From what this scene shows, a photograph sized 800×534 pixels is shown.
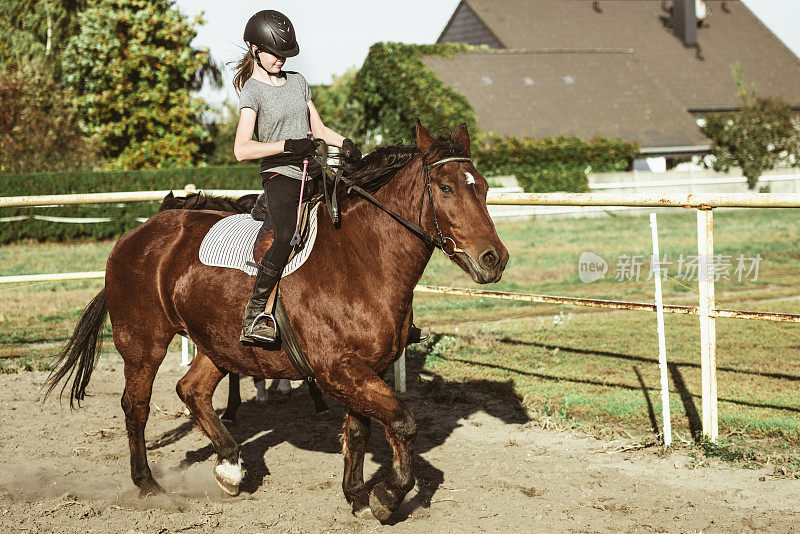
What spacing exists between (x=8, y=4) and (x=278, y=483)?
37.9 meters

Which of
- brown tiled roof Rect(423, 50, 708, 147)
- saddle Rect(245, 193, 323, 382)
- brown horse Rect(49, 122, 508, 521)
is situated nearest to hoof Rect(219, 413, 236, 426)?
brown horse Rect(49, 122, 508, 521)

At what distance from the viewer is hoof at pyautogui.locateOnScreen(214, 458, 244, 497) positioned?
4.81 meters

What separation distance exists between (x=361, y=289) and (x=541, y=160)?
25.7 m

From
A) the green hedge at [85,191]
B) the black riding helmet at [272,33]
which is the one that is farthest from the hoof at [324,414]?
the green hedge at [85,191]

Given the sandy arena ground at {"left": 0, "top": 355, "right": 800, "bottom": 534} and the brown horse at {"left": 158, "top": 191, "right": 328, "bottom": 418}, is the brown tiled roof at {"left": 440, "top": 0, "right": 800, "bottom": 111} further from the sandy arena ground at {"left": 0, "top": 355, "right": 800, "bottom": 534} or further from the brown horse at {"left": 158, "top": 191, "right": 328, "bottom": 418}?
the sandy arena ground at {"left": 0, "top": 355, "right": 800, "bottom": 534}

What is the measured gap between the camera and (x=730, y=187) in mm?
30969

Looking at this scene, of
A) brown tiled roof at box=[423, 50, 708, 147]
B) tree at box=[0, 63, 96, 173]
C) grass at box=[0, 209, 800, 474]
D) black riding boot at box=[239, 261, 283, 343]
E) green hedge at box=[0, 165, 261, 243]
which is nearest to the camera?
black riding boot at box=[239, 261, 283, 343]

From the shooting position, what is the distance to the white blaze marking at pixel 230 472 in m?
4.81

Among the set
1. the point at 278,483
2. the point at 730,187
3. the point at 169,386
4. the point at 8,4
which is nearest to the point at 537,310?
the point at 169,386

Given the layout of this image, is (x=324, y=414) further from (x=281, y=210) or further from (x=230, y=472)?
(x=281, y=210)

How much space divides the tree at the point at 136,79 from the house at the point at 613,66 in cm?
1063

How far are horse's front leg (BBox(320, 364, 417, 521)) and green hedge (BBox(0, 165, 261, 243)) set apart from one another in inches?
777

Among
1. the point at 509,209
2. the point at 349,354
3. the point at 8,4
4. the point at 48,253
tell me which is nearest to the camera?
the point at 349,354

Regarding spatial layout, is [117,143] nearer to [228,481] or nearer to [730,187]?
[730,187]
